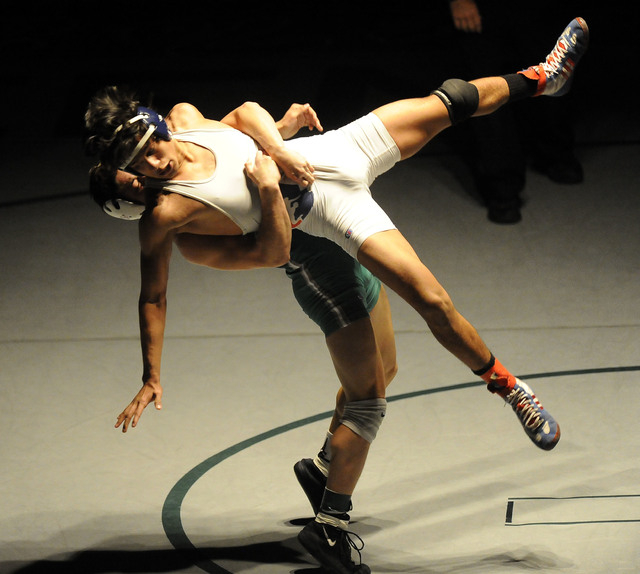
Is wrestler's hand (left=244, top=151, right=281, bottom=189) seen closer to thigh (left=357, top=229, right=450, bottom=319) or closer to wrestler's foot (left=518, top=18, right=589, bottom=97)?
thigh (left=357, top=229, right=450, bottom=319)

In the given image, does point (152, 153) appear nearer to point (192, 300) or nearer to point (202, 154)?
point (202, 154)

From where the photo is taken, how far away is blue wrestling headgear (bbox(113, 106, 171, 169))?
298 cm

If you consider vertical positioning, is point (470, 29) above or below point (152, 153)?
above

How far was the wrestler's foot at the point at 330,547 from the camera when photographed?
10.5 feet

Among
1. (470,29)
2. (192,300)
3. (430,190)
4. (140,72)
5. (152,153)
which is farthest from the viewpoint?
(140,72)

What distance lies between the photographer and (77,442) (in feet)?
13.3

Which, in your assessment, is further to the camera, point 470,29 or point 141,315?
point 470,29

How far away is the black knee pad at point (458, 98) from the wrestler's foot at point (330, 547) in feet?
4.07

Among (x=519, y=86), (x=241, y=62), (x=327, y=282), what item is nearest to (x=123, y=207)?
(x=327, y=282)

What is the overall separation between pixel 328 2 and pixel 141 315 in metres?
6.23

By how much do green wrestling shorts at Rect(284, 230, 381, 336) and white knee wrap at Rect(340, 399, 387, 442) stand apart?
0.75 ft

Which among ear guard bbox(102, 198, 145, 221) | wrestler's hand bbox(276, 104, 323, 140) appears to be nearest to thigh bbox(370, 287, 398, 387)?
wrestler's hand bbox(276, 104, 323, 140)

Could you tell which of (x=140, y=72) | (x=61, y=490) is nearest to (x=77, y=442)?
(x=61, y=490)

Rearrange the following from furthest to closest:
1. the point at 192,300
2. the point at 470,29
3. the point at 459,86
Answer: the point at 470,29, the point at 192,300, the point at 459,86
